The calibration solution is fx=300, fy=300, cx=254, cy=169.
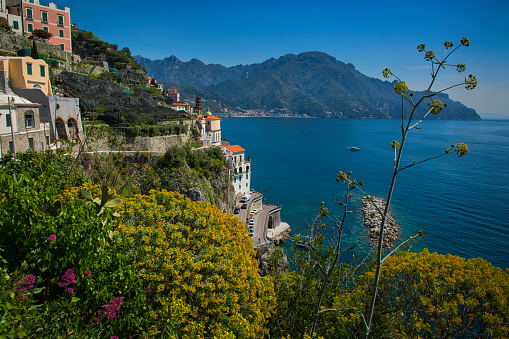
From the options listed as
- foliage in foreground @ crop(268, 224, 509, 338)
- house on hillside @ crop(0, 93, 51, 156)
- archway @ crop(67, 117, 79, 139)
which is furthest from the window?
foliage in foreground @ crop(268, 224, 509, 338)

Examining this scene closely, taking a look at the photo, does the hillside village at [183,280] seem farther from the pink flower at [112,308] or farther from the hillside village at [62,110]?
the hillside village at [62,110]

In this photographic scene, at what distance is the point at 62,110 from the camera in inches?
845

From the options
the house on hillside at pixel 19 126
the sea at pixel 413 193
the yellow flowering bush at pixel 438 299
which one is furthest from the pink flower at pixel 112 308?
the house on hillside at pixel 19 126

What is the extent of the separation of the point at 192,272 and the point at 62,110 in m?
20.1

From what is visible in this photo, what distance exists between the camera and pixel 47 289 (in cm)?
538

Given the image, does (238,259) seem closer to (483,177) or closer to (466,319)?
(466,319)

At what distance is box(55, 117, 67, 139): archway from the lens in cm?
2130

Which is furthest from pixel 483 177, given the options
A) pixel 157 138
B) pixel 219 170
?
pixel 157 138

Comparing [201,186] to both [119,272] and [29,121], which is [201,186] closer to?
[29,121]

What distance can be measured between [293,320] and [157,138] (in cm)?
2321

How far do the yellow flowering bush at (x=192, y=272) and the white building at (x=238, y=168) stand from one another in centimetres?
2974

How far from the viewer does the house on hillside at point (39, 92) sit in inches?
739

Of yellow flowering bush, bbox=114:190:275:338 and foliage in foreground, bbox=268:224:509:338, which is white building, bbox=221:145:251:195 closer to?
yellow flowering bush, bbox=114:190:275:338

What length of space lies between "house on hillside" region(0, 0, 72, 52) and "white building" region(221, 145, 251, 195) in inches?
917
